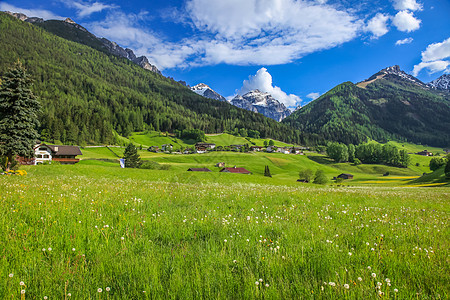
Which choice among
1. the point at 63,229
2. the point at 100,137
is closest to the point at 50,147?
the point at 100,137

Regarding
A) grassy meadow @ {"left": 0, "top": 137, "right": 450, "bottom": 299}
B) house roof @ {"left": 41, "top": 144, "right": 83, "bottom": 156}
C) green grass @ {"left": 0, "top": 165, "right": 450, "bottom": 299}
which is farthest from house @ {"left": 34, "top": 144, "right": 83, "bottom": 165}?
grassy meadow @ {"left": 0, "top": 137, "right": 450, "bottom": 299}

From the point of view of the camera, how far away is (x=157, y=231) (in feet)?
17.4

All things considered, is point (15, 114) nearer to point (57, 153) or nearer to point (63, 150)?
point (57, 153)

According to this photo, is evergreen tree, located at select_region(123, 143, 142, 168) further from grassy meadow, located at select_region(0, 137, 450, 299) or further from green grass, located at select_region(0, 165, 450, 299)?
green grass, located at select_region(0, 165, 450, 299)

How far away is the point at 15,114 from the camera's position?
32344 millimetres

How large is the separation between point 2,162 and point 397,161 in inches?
9473

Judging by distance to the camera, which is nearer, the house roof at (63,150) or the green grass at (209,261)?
the green grass at (209,261)

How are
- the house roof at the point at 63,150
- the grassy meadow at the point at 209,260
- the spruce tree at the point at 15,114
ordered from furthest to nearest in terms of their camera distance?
the house roof at the point at 63,150, the spruce tree at the point at 15,114, the grassy meadow at the point at 209,260

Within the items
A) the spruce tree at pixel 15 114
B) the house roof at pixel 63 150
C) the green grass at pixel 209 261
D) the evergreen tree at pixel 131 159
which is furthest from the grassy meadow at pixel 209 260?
the house roof at pixel 63 150

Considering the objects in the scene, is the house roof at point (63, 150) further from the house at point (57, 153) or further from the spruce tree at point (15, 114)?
the spruce tree at point (15, 114)

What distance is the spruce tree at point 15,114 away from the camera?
102 ft

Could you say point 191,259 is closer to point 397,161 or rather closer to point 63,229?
point 63,229

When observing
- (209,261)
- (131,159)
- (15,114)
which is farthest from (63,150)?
(209,261)

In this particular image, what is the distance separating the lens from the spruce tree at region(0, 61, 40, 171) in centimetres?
3116
